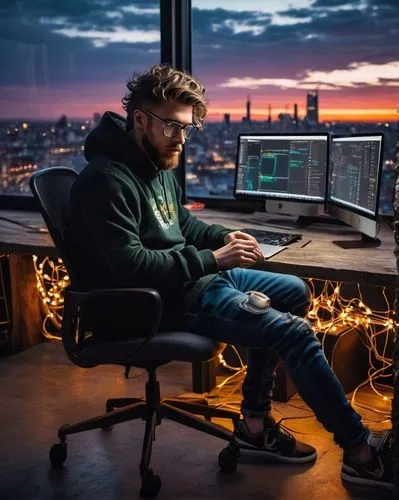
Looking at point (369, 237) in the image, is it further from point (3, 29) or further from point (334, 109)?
point (3, 29)

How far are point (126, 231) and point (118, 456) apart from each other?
924 millimetres

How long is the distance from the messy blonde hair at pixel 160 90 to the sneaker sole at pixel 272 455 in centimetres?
121

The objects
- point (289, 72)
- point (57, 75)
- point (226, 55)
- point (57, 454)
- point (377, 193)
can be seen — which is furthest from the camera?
point (57, 75)

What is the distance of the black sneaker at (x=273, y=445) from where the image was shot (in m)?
2.80

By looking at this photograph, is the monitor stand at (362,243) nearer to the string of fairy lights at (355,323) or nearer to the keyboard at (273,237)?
the keyboard at (273,237)

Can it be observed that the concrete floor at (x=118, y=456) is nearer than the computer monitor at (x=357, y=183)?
Yes

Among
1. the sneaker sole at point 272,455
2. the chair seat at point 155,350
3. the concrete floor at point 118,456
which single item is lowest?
the concrete floor at point 118,456

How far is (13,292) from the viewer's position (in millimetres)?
3994

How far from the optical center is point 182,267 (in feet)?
8.32

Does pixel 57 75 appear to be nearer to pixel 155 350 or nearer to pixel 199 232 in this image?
pixel 199 232

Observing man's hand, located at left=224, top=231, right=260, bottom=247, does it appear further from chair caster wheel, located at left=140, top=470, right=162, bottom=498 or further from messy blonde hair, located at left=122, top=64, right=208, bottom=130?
chair caster wheel, located at left=140, top=470, right=162, bottom=498

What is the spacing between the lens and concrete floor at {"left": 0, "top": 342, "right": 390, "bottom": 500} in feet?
8.61

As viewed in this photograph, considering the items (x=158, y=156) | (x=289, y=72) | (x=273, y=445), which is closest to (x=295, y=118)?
(x=289, y=72)

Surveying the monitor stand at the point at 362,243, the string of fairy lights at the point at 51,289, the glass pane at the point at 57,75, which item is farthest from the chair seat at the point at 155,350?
the glass pane at the point at 57,75
